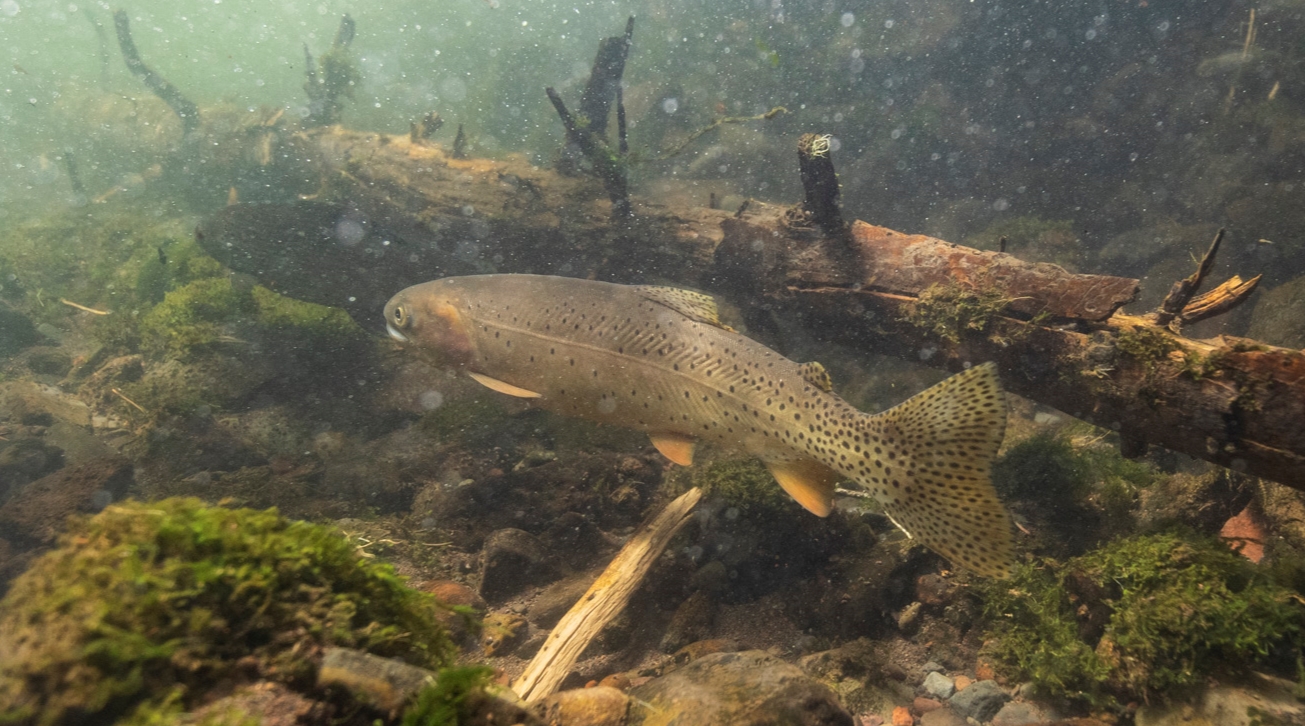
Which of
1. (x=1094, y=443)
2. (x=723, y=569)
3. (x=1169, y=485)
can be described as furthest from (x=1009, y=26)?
(x=723, y=569)

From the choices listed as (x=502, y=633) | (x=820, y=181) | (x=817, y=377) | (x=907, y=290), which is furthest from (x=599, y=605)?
(x=820, y=181)

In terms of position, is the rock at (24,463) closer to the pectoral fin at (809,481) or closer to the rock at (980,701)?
the pectoral fin at (809,481)

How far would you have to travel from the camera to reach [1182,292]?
14.6 feet

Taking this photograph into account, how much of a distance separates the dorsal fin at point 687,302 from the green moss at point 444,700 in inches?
150

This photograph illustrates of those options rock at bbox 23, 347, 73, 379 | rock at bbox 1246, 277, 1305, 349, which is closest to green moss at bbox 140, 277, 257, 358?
rock at bbox 23, 347, 73, 379

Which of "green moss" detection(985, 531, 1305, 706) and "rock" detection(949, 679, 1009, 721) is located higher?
"green moss" detection(985, 531, 1305, 706)

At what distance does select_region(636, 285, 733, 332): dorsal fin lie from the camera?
17.0 ft

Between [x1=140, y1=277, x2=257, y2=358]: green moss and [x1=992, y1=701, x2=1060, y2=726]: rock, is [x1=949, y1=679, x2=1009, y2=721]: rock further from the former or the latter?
[x1=140, y1=277, x2=257, y2=358]: green moss

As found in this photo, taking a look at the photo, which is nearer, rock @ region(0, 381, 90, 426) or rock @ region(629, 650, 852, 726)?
rock @ region(629, 650, 852, 726)

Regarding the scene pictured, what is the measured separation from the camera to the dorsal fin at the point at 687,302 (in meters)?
5.18

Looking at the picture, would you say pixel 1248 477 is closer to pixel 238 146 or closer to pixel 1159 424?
pixel 1159 424

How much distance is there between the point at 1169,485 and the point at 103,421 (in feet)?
50.7

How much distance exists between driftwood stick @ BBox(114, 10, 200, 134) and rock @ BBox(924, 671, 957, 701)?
29607mm

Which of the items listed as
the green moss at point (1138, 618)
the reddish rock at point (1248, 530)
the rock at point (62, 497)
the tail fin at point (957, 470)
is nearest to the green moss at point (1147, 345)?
the green moss at point (1138, 618)
